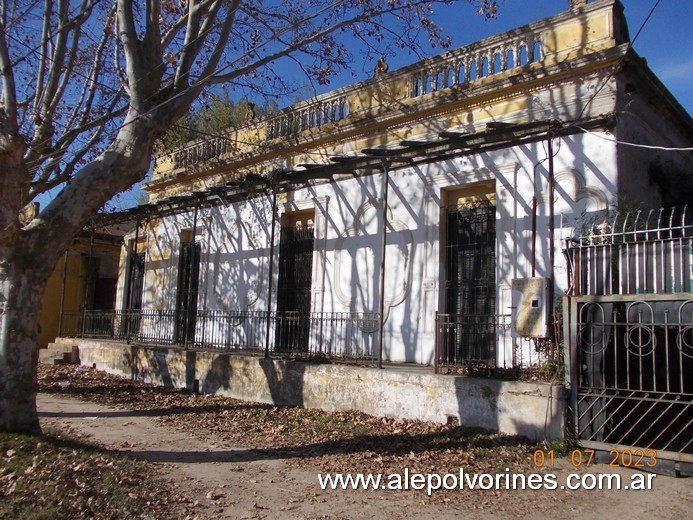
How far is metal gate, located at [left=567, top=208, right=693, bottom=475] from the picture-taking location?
5.29 m

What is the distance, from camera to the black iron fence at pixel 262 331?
990 centimetres

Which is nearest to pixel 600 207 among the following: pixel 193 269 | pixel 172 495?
pixel 172 495

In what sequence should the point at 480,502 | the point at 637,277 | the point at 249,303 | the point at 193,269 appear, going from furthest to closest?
the point at 193,269 → the point at 249,303 → the point at 637,277 → the point at 480,502

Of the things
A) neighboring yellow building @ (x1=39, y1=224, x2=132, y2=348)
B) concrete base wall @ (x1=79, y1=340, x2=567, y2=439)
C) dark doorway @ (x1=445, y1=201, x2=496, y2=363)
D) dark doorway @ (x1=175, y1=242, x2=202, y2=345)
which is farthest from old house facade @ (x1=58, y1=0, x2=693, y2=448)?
neighboring yellow building @ (x1=39, y1=224, x2=132, y2=348)

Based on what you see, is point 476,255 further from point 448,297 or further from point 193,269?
point 193,269

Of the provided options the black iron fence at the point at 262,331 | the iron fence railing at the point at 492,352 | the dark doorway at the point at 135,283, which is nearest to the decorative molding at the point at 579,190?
the iron fence railing at the point at 492,352

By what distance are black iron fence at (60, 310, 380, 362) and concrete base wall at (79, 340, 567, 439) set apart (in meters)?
0.62

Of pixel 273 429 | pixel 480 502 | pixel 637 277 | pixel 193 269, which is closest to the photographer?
pixel 480 502

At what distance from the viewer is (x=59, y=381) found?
11406 mm

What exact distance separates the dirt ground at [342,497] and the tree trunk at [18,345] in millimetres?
1172

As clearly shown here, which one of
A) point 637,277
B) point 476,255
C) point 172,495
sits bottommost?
point 172,495

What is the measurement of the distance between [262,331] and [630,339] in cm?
749

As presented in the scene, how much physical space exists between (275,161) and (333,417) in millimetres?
6532

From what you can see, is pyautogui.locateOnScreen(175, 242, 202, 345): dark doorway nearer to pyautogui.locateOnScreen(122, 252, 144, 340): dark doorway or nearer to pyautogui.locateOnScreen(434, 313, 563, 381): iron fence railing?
pyautogui.locateOnScreen(122, 252, 144, 340): dark doorway
